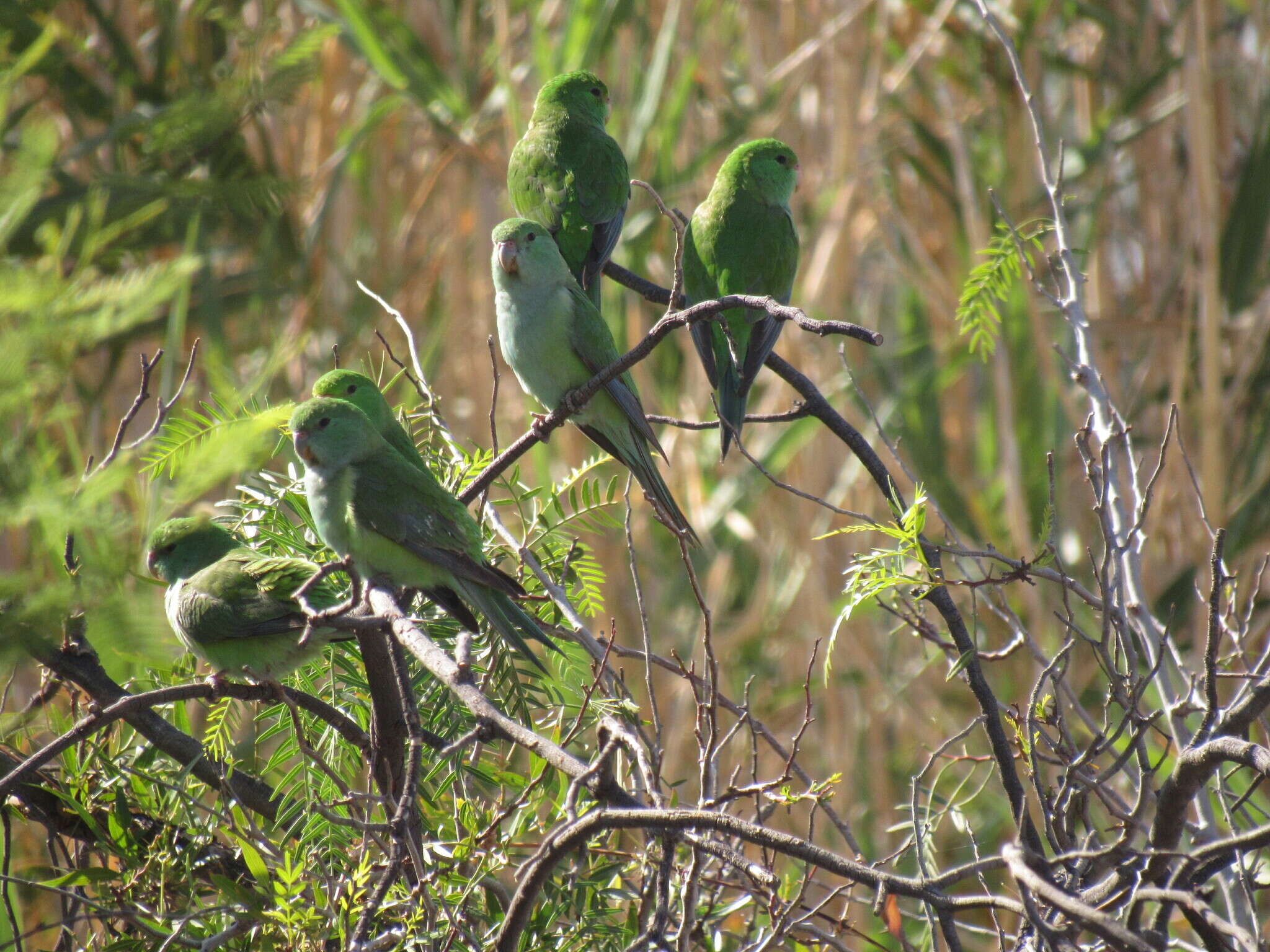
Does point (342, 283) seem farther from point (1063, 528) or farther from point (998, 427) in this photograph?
point (1063, 528)

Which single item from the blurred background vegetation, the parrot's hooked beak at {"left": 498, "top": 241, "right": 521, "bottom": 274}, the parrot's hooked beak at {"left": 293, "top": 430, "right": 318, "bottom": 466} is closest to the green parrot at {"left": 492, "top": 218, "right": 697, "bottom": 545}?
the parrot's hooked beak at {"left": 498, "top": 241, "right": 521, "bottom": 274}

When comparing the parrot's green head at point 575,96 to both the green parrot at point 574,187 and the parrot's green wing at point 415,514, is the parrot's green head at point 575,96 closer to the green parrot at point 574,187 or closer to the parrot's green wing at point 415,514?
the green parrot at point 574,187

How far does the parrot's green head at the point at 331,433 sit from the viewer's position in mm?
1804

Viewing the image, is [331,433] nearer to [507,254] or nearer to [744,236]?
[507,254]

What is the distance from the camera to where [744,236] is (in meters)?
2.44

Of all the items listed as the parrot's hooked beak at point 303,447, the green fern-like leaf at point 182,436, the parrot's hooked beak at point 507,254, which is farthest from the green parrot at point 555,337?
the green fern-like leaf at point 182,436

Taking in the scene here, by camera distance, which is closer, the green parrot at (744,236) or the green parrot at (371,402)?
the green parrot at (371,402)

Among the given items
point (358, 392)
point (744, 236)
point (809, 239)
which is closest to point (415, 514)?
point (358, 392)

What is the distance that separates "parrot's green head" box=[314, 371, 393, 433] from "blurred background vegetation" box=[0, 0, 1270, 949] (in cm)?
163

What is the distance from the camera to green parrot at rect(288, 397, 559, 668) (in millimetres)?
1819

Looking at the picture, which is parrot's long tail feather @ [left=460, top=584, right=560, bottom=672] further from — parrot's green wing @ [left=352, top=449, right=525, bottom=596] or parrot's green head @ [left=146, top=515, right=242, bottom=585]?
parrot's green head @ [left=146, top=515, right=242, bottom=585]

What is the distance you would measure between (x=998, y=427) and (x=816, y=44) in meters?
1.47

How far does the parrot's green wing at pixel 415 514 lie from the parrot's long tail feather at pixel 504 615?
0.14 ft

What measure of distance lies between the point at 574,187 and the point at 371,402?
57cm
